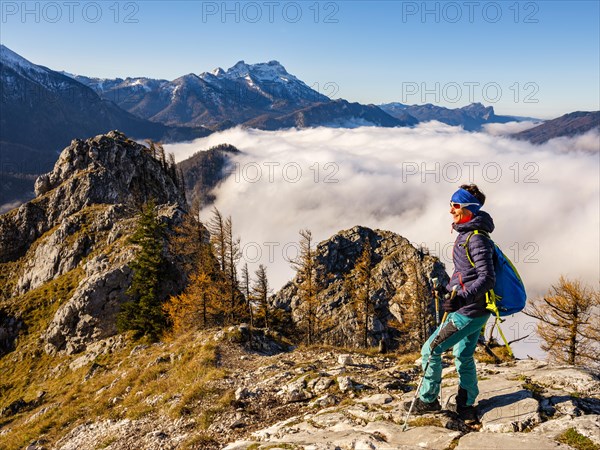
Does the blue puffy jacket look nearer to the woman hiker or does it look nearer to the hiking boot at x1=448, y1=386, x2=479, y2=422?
the woman hiker

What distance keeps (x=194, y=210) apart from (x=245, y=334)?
94.4ft

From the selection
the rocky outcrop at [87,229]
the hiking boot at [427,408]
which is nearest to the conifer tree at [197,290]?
the rocky outcrop at [87,229]

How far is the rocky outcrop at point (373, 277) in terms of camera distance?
79.9 meters

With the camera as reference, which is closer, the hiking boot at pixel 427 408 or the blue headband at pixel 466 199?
the blue headband at pixel 466 199

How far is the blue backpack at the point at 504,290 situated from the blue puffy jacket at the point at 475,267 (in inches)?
4.8

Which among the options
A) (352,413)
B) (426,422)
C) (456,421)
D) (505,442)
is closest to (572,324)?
(352,413)

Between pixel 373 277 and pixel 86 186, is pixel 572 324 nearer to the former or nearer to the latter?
pixel 373 277

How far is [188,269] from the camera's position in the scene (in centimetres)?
4400

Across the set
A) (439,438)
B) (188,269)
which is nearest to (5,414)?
(188,269)

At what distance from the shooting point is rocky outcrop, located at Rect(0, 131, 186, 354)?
138 feet

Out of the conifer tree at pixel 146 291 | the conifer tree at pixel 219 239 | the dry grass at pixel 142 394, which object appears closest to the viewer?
the dry grass at pixel 142 394

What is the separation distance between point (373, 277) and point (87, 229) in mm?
58032

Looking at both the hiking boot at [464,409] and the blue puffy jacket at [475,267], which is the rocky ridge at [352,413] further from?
the blue puffy jacket at [475,267]

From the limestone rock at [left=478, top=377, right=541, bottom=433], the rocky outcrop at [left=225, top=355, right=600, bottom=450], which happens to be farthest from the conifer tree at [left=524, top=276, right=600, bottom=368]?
the limestone rock at [left=478, top=377, right=541, bottom=433]
